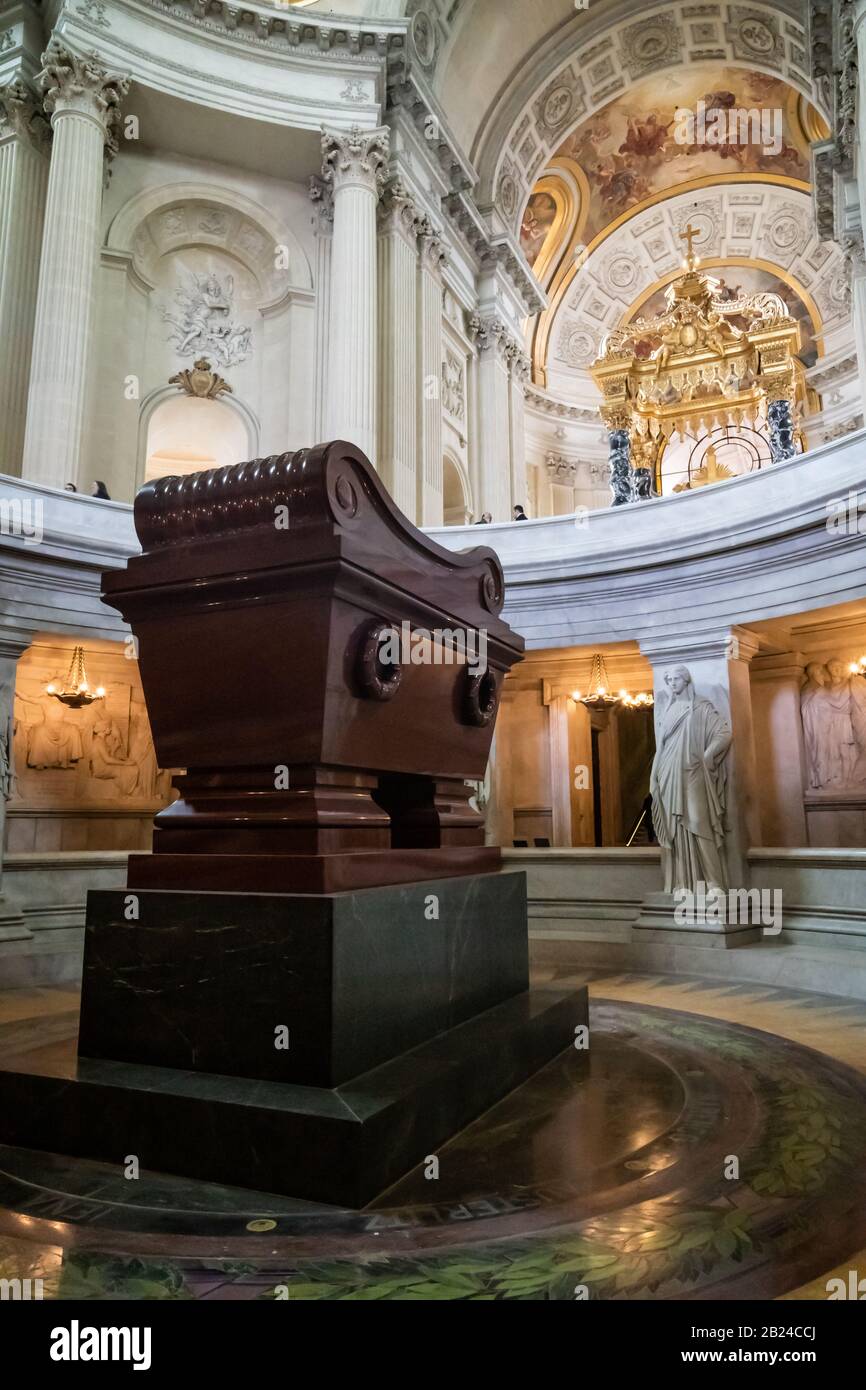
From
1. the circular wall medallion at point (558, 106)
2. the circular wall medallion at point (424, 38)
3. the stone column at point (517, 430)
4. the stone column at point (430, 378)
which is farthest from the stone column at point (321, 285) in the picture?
the circular wall medallion at point (558, 106)

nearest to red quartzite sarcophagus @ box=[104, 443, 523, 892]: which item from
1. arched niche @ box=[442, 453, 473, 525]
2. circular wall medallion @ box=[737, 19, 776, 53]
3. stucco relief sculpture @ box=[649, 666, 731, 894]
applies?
stucco relief sculpture @ box=[649, 666, 731, 894]

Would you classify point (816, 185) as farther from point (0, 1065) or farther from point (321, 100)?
point (0, 1065)

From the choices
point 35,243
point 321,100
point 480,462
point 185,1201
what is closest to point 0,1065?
point 185,1201

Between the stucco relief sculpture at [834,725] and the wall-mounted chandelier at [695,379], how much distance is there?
833 centimetres

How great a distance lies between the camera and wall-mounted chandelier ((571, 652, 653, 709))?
10406mm

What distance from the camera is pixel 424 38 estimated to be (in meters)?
15.3

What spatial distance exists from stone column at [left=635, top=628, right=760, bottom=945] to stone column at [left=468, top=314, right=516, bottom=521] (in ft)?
34.3

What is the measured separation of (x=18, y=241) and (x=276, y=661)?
41.5ft

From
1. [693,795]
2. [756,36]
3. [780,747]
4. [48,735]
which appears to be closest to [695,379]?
[756,36]

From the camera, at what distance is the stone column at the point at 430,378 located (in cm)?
1491

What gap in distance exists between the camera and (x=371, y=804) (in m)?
2.75

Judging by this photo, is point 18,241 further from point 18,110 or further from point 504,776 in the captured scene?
point 504,776

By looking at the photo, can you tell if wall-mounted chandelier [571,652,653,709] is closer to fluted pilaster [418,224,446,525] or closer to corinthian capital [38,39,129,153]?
fluted pilaster [418,224,446,525]

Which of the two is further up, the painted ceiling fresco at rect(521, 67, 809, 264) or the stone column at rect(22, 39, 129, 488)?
the painted ceiling fresco at rect(521, 67, 809, 264)
